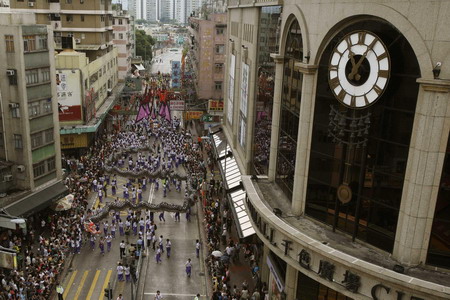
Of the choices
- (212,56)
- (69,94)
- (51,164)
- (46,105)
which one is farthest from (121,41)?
(51,164)

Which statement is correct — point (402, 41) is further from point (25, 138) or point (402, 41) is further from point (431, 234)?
point (25, 138)

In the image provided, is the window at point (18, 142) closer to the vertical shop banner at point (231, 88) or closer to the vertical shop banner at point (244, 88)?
the vertical shop banner at point (244, 88)

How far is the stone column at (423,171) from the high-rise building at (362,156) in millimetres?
38

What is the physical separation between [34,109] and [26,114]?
4.37 feet

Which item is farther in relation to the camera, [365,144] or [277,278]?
[277,278]

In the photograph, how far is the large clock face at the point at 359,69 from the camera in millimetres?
18266

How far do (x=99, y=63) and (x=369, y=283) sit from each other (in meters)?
57.4

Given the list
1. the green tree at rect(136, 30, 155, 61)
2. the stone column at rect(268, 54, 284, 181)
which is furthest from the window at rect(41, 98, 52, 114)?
the green tree at rect(136, 30, 155, 61)

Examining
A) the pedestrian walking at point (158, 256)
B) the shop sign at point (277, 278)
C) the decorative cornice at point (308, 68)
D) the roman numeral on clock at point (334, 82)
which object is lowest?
the pedestrian walking at point (158, 256)

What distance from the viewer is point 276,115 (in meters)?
28.6

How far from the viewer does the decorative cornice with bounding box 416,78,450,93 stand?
16406 millimetres

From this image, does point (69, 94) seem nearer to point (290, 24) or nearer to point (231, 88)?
point (231, 88)

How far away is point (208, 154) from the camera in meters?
63.8

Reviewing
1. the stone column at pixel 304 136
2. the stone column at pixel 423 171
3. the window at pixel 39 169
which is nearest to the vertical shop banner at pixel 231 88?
the window at pixel 39 169
